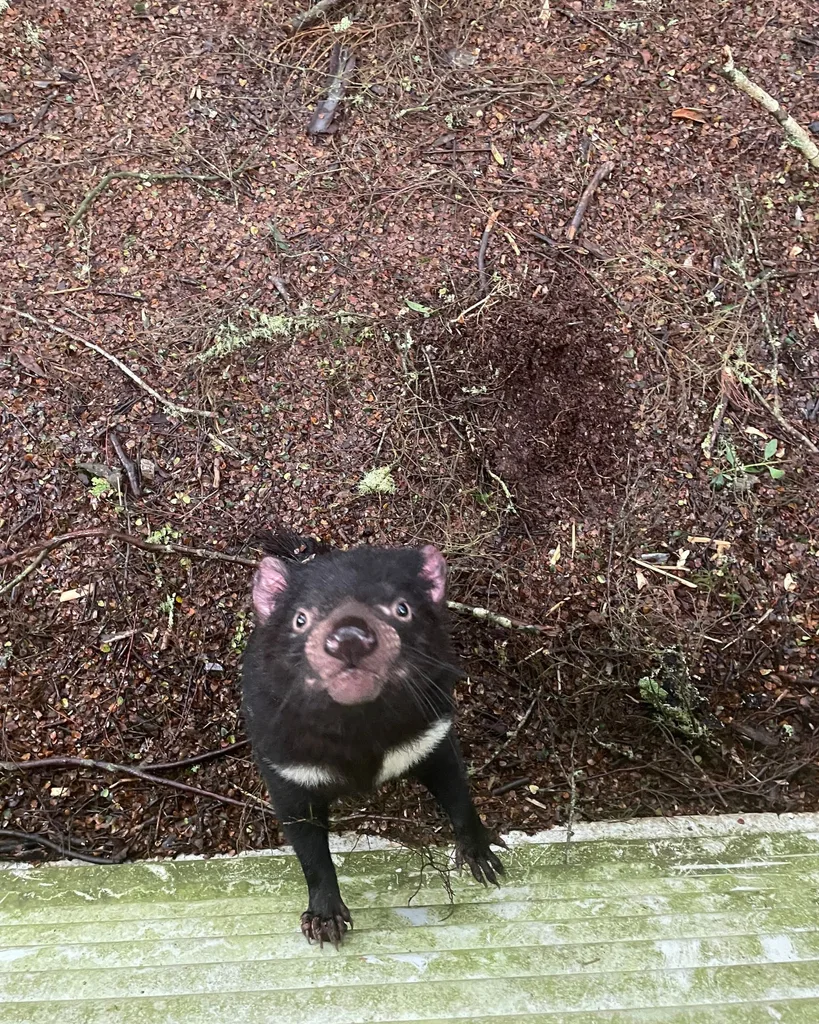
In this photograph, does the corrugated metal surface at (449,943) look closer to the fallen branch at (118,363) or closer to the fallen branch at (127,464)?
the fallen branch at (127,464)

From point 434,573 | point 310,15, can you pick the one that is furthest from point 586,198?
point 434,573

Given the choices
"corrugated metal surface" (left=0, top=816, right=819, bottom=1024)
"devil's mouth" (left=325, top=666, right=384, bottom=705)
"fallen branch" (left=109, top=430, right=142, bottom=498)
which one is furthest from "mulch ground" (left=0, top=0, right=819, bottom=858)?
"devil's mouth" (left=325, top=666, right=384, bottom=705)

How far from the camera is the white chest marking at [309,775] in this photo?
1852 mm

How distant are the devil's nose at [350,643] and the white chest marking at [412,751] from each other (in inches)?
18.9

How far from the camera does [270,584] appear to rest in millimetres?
1858

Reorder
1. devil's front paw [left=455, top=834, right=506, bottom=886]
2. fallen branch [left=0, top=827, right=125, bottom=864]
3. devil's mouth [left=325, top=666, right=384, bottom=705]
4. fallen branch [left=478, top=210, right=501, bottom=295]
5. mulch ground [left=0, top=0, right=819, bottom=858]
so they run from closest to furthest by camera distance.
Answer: devil's mouth [left=325, top=666, right=384, bottom=705], devil's front paw [left=455, top=834, right=506, bottom=886], fallen branch [left=0, top=827, right=125, bottom=864], mulch ground [left=0, top=0, right=819, bottom=858], fallen branch [left=478, top=210, right=501, bottom=295]

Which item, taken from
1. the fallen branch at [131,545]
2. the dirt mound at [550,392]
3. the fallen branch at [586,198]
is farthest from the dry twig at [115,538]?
the fallen branch at [586,198]

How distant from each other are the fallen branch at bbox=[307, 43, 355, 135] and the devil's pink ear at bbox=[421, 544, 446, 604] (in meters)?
2.25

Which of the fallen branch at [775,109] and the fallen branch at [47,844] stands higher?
the fallen branch at [775,109]

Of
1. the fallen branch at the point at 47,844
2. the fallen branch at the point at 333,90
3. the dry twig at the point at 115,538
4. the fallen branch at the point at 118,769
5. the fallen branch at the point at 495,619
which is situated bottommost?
the fallen branch at the point at 47,844

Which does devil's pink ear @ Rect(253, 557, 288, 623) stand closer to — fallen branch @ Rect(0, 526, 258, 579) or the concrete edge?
fallen branch @ Rect(0, 526, 258, 579)

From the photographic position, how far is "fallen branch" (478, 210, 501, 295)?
9.68ft

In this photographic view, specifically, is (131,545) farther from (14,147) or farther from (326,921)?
(14,147)

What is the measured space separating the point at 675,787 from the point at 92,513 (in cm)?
241
